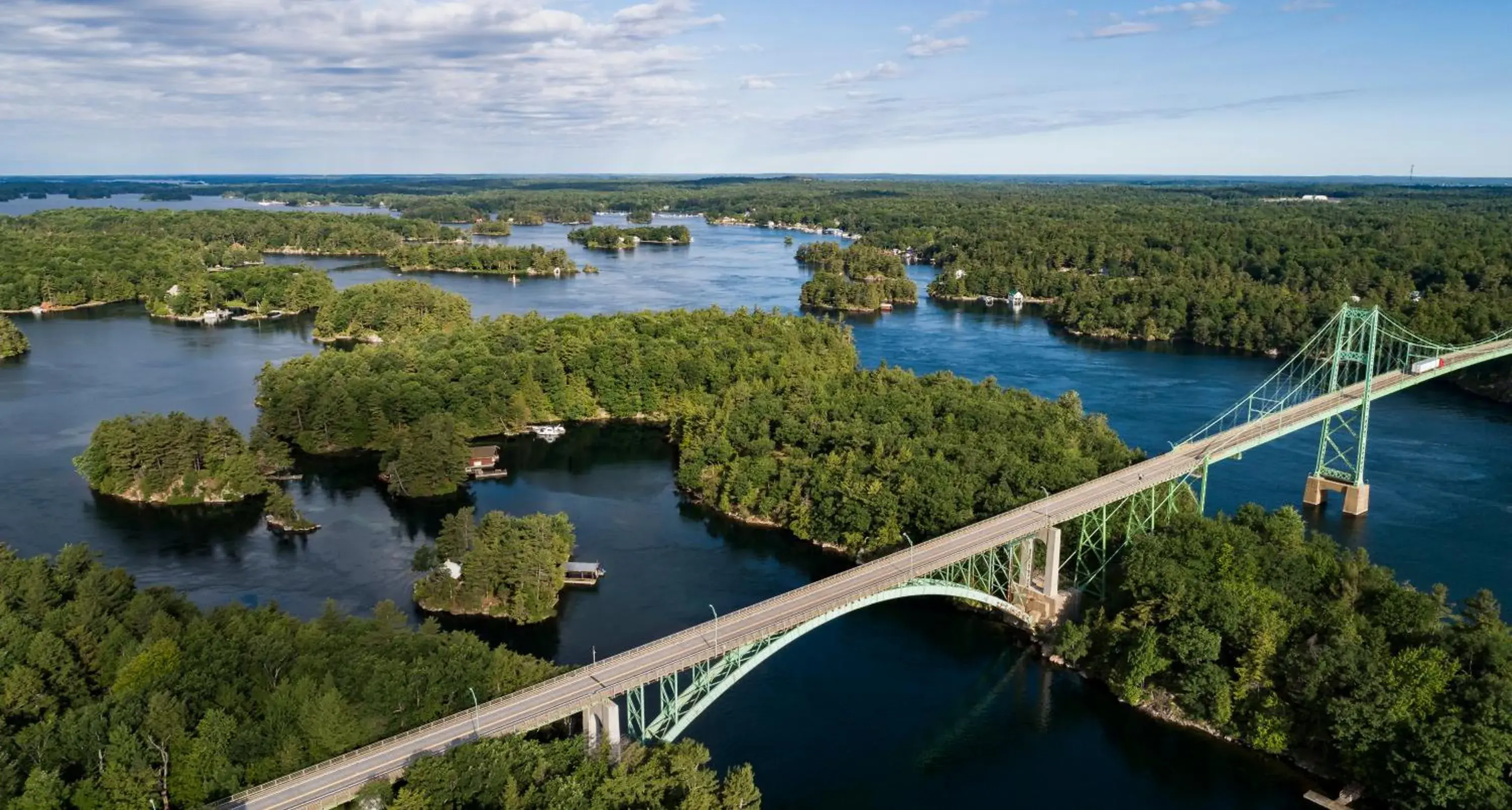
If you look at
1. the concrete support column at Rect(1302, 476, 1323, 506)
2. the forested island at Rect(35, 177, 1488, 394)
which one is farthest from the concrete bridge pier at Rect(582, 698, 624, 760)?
the forested island at Rect(35, 177, 1488, 394)

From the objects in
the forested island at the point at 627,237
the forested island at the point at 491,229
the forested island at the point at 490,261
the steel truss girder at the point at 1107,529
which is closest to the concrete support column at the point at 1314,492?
the steel truss girder at the point at 1107,529

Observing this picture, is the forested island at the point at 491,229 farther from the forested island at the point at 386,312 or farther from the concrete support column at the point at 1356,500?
the concrete support column at the point at 1356,500

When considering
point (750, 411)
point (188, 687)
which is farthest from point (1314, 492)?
point (188, 687)

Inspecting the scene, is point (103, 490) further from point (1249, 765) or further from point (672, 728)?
point (1249, 765)

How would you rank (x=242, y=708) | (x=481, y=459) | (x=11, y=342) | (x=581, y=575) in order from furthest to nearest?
(x=11, y=342), (x=481, y=459), (x=581, y=575), (x=242, y=708)

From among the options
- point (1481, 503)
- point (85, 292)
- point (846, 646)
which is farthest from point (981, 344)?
point (85, 292)

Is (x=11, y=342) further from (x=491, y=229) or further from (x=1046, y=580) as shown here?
(x=491, y=229)
